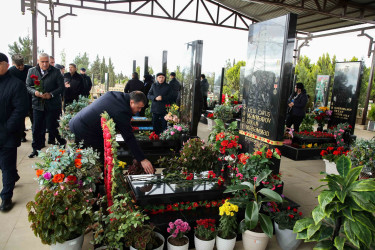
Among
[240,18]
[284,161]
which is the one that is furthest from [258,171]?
[240,18]

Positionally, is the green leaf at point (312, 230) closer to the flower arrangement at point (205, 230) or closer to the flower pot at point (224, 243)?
the flower pot at point (224, 243)

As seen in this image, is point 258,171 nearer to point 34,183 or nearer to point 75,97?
point 34,183

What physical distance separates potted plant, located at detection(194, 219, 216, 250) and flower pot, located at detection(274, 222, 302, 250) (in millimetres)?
707

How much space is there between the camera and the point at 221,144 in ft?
11.1

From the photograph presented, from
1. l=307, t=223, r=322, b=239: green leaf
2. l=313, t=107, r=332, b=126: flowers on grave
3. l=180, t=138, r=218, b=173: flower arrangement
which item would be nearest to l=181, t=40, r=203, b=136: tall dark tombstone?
l=180, t=138, r=218, b=173: flower arrangement

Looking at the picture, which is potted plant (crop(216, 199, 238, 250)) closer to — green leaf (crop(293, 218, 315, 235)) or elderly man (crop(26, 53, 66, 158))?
green leaf (crop(293, 218, 315, 235))

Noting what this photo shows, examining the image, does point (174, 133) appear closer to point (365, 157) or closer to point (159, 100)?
point (159, 100)

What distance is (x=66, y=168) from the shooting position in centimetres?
266

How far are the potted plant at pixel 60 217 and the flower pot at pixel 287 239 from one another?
1.83 m

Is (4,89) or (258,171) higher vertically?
(4,89)

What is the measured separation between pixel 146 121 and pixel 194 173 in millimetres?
4743

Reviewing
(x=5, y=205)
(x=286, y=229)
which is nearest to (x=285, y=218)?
(x=286, y=229)

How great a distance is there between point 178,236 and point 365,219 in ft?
5.07

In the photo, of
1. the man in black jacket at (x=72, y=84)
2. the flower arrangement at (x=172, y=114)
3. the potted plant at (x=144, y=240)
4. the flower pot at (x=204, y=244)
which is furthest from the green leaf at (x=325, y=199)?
the man in black jacket at (x=72, y=84)
